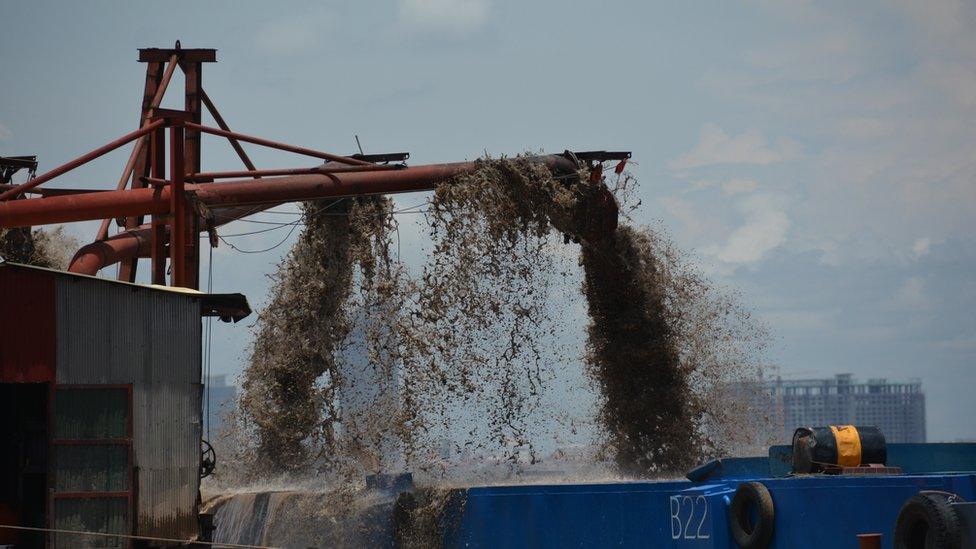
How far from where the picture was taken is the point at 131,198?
26.3 m

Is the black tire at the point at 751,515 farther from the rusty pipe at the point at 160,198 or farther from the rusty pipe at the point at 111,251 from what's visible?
the rusty pipe at the point at 111,251

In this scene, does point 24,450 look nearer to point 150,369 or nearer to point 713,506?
point 150,369

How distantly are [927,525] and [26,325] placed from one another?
11303mm

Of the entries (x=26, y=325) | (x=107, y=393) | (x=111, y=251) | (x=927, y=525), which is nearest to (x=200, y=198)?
(x=111, y=251)

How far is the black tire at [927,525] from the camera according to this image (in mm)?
11586

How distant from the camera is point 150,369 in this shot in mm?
17391

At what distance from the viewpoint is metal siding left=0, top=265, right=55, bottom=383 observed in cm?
1645

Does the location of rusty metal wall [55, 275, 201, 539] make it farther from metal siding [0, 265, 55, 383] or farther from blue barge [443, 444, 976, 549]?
blue barge [443, 444, 976, 549]

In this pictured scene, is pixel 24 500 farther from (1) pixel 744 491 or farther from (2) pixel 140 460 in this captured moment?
(1) pixel 744 491

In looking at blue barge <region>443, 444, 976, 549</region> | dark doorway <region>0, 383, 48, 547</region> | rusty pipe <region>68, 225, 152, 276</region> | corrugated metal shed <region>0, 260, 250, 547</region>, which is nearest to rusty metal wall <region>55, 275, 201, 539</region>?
corrugated metal shed <region>0, 260, 250, 547</region>

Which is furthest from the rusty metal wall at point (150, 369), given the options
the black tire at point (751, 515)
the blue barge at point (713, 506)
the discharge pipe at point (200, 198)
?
the discharge pipe at point (200, 198)

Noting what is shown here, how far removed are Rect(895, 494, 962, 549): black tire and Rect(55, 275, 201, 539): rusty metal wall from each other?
974cm

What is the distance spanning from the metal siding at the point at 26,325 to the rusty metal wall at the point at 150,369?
14cm

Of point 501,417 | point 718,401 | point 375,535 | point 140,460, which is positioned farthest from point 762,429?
point 140,460
